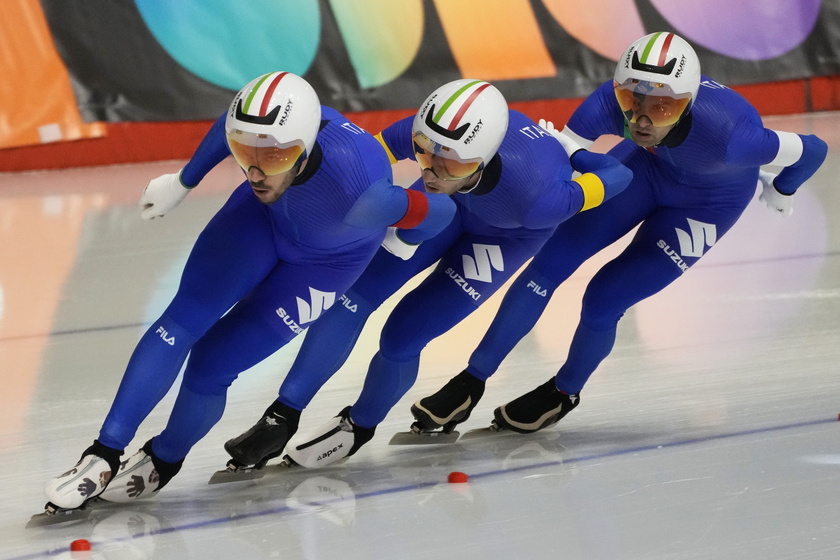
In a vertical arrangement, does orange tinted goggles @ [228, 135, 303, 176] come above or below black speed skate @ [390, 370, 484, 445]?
above

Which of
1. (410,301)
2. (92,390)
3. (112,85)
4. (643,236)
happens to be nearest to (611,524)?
(410,301)

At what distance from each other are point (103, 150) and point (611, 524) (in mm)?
8234

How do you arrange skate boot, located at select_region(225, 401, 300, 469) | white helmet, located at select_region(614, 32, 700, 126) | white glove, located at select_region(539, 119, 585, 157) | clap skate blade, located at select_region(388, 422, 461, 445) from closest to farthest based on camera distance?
skate boot, located at select_region(225, 401, 300, 469) < white helmet, located at select_region(614, 32, 700, 126) < white glove, located at select_region(539, 119, 585, 157) < clap skate blade, located at select_region(388, 422, 461, 445)

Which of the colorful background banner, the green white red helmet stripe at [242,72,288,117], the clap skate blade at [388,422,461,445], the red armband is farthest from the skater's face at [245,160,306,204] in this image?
the colorful background banner

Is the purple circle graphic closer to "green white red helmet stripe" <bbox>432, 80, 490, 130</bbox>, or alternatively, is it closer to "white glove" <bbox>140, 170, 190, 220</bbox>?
"green white red helmet stripe" <bbox>432, 80, 490, 130</bbox>

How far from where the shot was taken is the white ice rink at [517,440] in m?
3.17

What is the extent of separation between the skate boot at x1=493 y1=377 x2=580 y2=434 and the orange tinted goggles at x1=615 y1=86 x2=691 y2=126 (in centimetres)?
110

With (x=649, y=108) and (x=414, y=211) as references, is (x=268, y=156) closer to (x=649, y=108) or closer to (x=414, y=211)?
(x=414, y=211)

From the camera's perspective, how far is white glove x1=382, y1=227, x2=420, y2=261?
3.67m

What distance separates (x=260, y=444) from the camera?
376 centimetres

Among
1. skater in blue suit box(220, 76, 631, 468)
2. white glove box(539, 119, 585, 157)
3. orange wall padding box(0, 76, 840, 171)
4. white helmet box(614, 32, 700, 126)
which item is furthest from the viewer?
orange wall padding box(0, 76, 840, 171)

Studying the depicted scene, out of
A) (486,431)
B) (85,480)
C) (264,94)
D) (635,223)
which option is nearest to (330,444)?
(486,431)

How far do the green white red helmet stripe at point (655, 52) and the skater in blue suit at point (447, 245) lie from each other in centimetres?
36

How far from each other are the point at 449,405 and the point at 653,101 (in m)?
1.32
